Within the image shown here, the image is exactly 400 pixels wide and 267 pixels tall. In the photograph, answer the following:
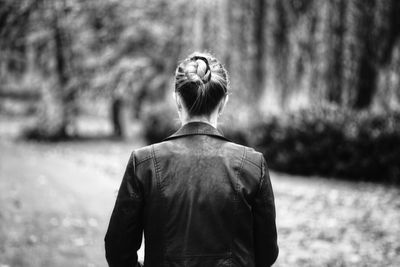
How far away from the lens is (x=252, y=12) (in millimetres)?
10094

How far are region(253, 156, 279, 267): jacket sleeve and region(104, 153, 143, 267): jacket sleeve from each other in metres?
0.51

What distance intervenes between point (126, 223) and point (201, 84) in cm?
68

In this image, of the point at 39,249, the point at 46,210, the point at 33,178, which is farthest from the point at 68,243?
the point at 33,178

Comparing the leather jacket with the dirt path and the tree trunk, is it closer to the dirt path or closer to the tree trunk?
the dirt path

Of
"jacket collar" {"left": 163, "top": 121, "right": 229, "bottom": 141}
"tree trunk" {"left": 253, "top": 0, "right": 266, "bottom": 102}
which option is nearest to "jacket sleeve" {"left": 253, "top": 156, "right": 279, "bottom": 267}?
"jacket collar" {"left": 163, "top": 121, "right": 229, "bottom": 141}

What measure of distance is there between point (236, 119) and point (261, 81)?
1.34 m

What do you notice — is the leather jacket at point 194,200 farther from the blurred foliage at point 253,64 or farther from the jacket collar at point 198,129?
the blurred foliage at point 253,64

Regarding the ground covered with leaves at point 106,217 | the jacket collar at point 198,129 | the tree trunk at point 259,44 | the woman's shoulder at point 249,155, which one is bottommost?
the ground covered with leaves at point 106,217

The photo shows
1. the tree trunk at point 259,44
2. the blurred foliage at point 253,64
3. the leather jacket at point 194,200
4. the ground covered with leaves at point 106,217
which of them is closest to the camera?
the leather jacket at point 194,200

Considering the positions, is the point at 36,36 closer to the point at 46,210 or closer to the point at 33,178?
the point at 33,178

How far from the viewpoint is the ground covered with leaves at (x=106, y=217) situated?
424cm

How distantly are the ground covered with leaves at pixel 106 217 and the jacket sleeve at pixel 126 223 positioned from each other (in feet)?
8.54

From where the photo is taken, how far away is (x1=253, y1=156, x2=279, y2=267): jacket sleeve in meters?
1.63

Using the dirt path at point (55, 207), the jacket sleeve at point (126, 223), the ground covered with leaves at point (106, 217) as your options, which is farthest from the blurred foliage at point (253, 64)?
the jacket sleeve at point (126, 223)
